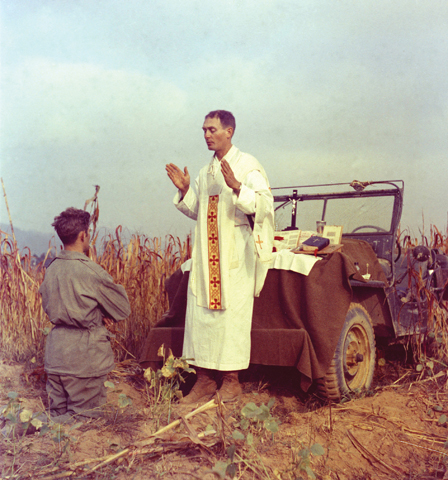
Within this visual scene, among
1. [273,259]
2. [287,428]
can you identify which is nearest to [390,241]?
[273,259]

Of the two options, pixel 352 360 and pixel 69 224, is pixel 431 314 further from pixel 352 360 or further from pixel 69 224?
pixel 69 224

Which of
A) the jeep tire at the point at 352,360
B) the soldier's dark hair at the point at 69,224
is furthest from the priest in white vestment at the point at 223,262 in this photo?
the soldier's dark hair at the point at 69,224

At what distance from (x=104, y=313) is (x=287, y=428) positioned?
54.6 inches

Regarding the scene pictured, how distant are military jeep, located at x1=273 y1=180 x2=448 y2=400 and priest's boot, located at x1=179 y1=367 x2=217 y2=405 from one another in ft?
2.58

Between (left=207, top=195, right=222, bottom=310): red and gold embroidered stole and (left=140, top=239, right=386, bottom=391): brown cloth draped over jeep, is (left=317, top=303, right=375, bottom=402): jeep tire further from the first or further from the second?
(left=207, top=195, right=222, bottom=310): red and gold embroidered stole

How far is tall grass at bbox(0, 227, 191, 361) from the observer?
5.32 metres

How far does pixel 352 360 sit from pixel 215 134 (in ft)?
6.81

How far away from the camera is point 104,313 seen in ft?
11.7

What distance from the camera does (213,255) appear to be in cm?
398

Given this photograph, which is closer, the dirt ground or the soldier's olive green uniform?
the dirt ground

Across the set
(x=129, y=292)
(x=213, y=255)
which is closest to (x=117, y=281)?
(x=129, y=292)

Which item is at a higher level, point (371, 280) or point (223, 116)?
point (223, 116)

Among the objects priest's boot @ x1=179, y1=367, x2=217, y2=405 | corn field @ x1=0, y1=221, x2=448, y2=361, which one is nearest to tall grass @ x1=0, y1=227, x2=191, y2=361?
corn field @ x1=0, y1=221, x2=448, y2=361

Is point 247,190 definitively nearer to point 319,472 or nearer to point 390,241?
point 319,472
